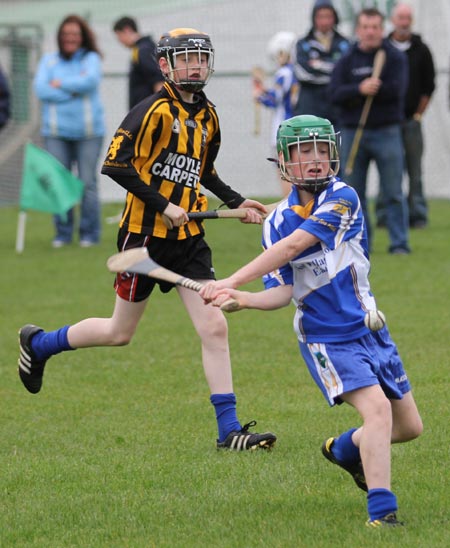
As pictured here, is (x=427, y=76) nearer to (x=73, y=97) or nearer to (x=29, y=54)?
(x=73, y=97)

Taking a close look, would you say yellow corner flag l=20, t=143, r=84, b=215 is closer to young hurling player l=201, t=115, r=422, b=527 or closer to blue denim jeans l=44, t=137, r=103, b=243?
blue denim jeans l=44, t=137, r=103, b=243

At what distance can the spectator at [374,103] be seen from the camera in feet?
39.5

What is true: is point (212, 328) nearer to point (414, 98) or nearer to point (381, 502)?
point (381, 502)

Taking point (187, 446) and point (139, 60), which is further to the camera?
point (139, 60)

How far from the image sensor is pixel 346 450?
5039 millimetres

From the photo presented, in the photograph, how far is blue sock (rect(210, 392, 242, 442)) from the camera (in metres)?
6.05

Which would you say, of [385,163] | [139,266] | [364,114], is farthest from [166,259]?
[385,163]

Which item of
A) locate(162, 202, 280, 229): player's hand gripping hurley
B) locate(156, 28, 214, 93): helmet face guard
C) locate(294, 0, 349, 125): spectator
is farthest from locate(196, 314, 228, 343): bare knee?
locate(294, 0, 349, 125): spectator

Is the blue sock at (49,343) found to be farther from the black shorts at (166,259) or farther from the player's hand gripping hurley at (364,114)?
the player's hand gripping hurley at (364,114)

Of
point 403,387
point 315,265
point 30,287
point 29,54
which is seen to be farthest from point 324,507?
point 29,54

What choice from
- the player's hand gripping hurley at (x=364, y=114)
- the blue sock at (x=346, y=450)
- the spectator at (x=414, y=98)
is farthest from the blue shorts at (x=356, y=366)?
the spectator at (x=414, y=98)

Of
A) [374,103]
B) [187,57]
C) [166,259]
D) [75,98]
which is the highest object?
[187,57]

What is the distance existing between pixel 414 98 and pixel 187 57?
28.9 feet

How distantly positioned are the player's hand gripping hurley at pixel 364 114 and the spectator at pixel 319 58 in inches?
38.0
